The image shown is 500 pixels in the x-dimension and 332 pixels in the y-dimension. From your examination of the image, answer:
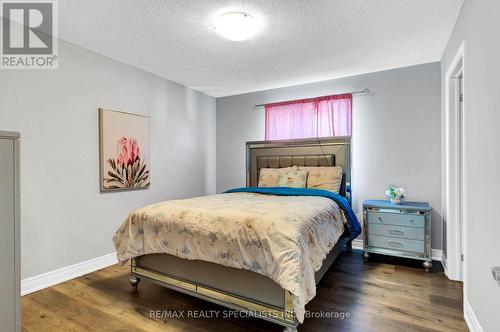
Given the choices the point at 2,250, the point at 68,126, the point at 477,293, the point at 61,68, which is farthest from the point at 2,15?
the point at 477,293

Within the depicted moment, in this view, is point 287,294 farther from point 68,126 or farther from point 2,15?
point 2,15

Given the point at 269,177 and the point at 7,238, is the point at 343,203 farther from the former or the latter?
the point at 7,238

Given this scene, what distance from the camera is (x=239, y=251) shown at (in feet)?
5.90

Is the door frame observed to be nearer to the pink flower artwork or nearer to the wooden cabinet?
the wooden cabinet

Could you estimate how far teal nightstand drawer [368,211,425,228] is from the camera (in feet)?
9.50

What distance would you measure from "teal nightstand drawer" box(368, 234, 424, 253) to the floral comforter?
2.97 ft

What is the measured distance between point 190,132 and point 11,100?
2337 millimetres

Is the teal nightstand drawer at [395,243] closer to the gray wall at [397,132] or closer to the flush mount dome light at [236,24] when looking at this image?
the gray wall at [397,132]

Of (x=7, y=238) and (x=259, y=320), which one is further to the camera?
(x=259, y=320)

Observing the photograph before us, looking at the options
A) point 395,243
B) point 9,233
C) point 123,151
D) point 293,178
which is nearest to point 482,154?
point 395,243

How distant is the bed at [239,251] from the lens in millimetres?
1652

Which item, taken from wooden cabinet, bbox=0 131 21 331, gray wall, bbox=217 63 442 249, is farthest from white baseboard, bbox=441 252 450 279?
wooden cabinet, bbox=0 131 21 331

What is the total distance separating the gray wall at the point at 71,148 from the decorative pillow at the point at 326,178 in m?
2.14

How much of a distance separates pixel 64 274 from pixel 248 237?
7.23 feet
